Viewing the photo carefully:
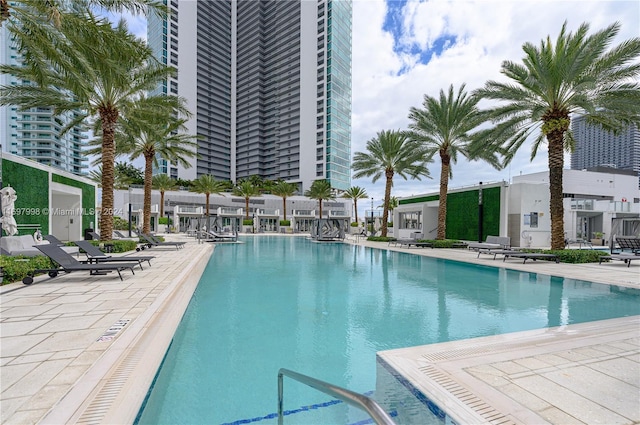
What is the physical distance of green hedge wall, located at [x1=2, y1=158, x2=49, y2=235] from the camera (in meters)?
13.4

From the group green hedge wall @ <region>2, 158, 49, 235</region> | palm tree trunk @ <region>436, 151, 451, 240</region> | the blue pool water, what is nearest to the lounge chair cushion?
green hedge wall @ <region>2, 158, 49, 235</region>

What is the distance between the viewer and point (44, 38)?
802 centimetres

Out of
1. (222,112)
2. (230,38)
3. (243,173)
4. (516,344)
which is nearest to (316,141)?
(243,173)

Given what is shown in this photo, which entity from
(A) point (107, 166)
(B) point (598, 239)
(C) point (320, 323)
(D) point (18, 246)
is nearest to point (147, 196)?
(A) point (107, 166)

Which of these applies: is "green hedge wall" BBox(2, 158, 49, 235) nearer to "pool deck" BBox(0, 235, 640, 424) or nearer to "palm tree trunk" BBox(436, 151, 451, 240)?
"pool deck" BBox(0, 235, 640, 424)

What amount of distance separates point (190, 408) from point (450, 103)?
68.6 feet

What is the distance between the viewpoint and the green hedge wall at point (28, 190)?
13.4m

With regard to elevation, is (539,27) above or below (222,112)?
below

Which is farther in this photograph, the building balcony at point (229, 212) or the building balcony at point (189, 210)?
the building balcony at point (229, 212)

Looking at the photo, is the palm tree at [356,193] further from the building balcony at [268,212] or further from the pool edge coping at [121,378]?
the pool edge coping at [121,378]

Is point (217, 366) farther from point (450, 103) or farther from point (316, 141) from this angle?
point (316, 141)

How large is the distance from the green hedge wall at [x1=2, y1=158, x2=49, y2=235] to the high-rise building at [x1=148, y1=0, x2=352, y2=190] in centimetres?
6361

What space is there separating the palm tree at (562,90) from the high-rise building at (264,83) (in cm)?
6482

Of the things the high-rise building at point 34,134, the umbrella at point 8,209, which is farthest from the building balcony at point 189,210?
the high-rise building at point 34,134
